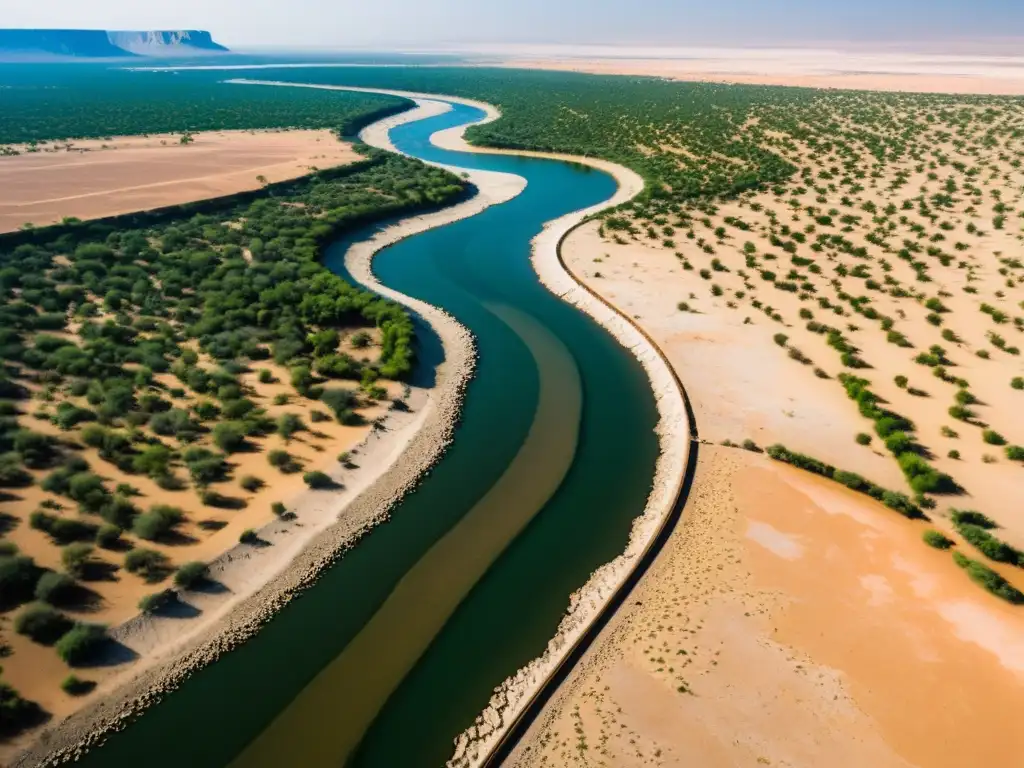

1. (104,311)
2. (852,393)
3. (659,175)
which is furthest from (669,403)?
(659,175)

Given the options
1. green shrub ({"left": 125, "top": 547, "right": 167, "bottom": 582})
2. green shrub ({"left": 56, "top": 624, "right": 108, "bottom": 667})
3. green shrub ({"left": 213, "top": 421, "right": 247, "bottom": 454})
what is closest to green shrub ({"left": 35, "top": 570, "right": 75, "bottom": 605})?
green shrub ({"left": 125, "top": 547, "right": 167, "bottom": 582})

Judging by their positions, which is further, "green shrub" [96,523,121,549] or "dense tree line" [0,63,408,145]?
"dense tree line" [0,63,408,145]

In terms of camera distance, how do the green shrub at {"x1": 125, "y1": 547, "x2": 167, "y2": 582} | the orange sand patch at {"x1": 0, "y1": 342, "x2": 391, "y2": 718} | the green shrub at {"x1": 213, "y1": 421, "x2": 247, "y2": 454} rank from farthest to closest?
the green shrub at {"x1": 213, "y1": 421, "x2": 247, "y2": 454} < the green shrub at {"x1": 125, "y1": 547, "x2": 167, "y2": 582} < the orange sand patch at {"x1": 0, "y1": 342, "x2": 391, "y2": 718}

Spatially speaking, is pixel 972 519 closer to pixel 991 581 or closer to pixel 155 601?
pixel 991 581

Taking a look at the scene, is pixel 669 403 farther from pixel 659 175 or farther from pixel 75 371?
pixel 659 175

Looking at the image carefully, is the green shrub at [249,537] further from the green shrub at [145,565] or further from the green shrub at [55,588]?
the green shrub at [55,588]

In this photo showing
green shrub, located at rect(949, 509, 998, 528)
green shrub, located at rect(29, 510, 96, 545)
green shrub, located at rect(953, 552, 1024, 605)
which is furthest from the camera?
green shrub, located at rect(949, 509, 998, 528)

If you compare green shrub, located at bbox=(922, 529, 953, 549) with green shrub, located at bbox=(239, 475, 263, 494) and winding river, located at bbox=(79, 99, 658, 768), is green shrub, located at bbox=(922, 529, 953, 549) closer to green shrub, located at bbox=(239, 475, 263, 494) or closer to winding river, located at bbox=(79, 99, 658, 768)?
winding river, located at bbox=(79, 99, 658, 768)

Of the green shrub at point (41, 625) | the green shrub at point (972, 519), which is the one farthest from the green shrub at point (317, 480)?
the green shrub at point (972, 519)
